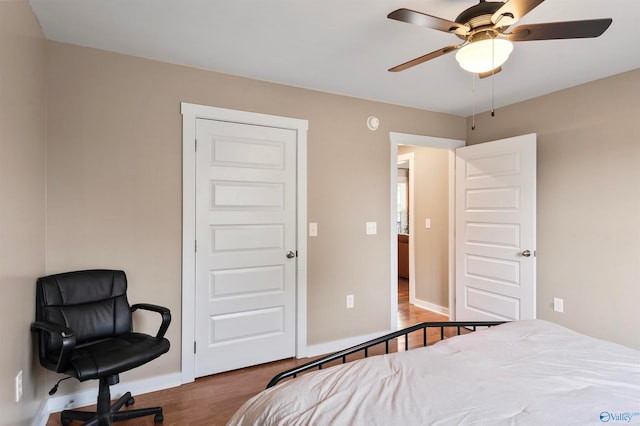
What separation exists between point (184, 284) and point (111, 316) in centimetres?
51

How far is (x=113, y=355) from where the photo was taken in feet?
6.37

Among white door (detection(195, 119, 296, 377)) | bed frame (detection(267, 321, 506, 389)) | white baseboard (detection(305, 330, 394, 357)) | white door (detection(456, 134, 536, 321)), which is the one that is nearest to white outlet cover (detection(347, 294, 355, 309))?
white baseboard (detection(305, 330, 394, 357))

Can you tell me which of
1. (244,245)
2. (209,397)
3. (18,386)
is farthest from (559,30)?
(18,386)

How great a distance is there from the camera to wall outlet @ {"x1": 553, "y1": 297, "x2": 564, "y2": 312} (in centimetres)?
317

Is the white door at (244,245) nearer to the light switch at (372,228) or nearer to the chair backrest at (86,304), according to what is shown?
the chair backrest at (86,304)

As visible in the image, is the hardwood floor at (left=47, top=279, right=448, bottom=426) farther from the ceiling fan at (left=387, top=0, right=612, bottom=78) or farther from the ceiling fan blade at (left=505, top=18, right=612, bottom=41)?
the ceiling fan blade at (left=505, top=18, right=612, bottom=41)

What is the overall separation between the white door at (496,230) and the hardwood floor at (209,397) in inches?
78.1

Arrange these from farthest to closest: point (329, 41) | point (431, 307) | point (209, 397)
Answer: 1. point (431, 307)
2. point (209, 397)
3. point (329, 41)

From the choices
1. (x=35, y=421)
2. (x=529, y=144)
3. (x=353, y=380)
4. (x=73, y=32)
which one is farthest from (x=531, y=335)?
(x=73, y=32)

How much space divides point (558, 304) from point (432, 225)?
5.59ft

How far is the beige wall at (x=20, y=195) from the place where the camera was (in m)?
A: 1.49

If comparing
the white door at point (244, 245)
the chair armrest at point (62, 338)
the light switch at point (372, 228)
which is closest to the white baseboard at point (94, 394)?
the white door at point (244, 245)

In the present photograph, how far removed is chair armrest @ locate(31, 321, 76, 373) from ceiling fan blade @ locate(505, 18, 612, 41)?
257 cm

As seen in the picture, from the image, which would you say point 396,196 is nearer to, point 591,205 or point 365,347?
point 591,205
